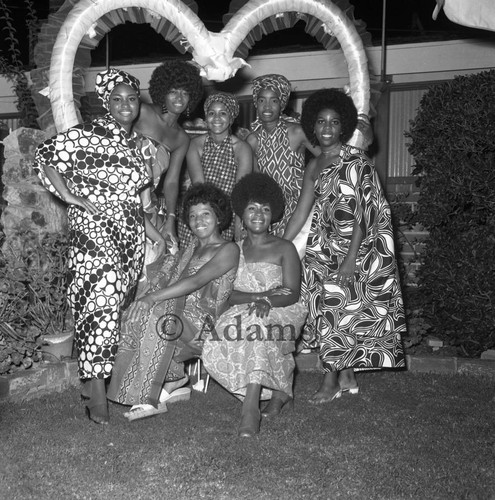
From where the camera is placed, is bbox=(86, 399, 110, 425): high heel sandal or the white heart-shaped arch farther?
the white heart-shaped arch

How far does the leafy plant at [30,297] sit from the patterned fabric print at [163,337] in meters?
1.01

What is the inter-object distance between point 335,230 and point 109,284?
1.58 meters

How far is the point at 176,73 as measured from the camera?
19.9 ft

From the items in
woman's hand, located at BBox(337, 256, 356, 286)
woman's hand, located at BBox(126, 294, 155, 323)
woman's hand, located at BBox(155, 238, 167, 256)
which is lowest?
woman's hand, located at BBox(126, 294, 155, 323)

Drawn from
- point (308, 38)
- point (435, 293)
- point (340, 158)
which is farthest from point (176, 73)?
point (308, 38)

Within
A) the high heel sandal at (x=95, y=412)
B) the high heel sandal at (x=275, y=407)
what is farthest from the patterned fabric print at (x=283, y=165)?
the high heel sandal at (x=95, y=412)

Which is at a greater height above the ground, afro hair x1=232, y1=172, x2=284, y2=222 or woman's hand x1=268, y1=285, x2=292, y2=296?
afro hair x1=232, y1=172, x2=284, y2=222

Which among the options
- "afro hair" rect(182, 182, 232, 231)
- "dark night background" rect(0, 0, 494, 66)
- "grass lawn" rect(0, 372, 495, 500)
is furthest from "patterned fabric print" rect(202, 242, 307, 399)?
"dark night background" rect(0, 0, 494, 66)

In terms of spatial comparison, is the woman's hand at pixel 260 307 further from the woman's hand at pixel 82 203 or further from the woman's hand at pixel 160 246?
the woman's hand at pixel 82 203

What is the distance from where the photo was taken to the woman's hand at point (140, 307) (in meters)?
5.19

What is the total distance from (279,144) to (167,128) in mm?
854

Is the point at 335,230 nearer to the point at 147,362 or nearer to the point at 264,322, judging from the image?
the point at 264,322

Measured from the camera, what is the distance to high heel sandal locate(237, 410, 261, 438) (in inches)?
187

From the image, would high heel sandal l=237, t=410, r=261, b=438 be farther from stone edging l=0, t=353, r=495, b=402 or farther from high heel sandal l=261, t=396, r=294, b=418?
stone edging l=0, t=353, r=495, b=402
